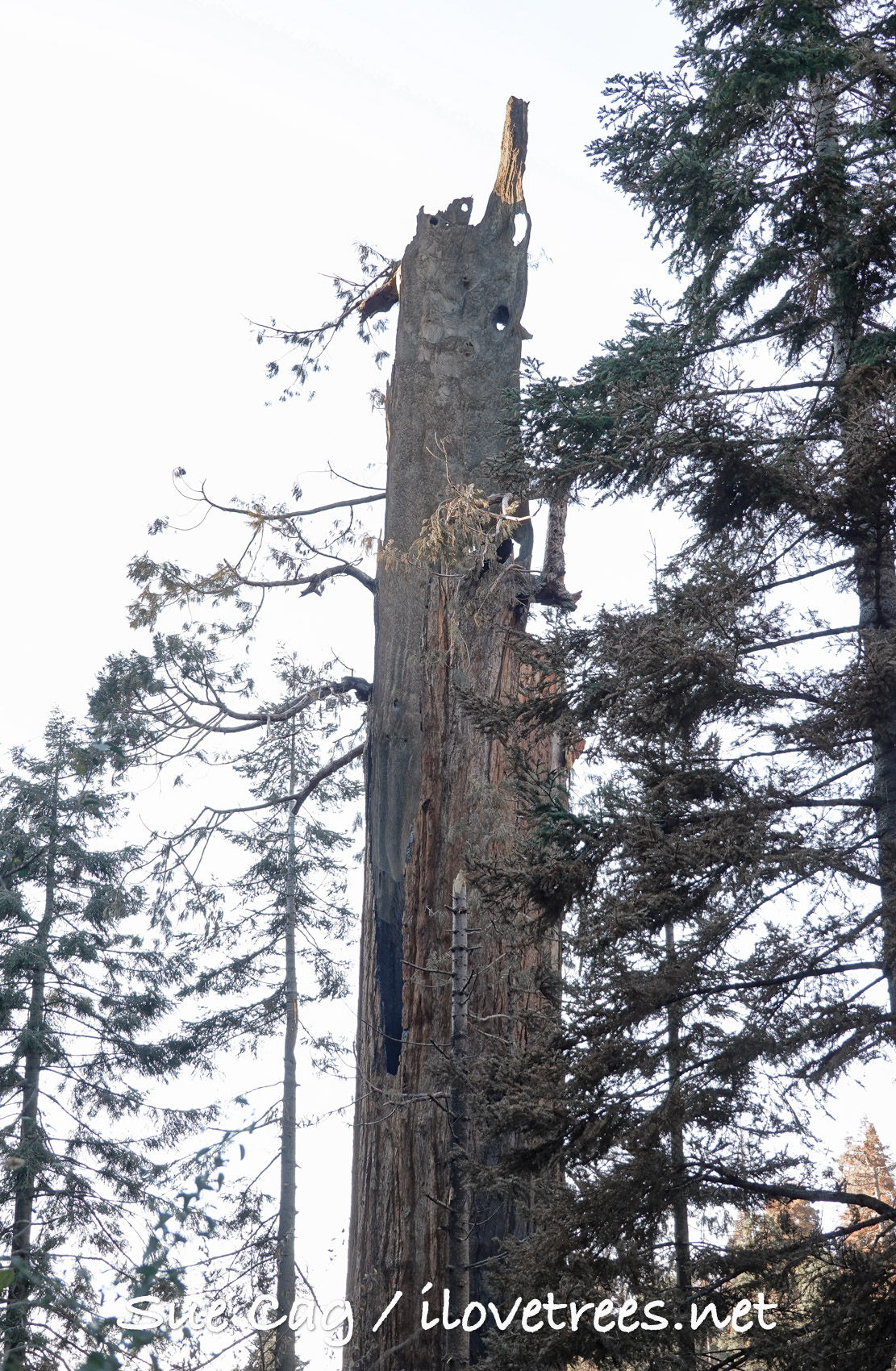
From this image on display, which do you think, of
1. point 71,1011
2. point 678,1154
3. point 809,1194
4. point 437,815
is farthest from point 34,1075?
point 809,1194

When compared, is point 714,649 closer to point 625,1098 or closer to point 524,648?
point 524,648

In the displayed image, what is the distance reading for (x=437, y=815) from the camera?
333 inches

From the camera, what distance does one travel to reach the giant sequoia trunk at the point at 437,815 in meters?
7.44

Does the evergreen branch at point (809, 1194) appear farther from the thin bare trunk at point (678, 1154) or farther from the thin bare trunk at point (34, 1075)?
the thin bare trunk at point (34, 1075)

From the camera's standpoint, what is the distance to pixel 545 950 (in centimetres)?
854

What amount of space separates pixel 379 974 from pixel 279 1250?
9.03 m

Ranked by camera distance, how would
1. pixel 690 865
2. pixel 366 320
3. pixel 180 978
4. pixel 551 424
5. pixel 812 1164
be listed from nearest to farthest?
pixel 690 865 < pixel 812 1164 < pixel 551 424 < pixel 366 320 < pixel 180 978

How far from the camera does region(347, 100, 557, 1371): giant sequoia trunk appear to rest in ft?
24.4

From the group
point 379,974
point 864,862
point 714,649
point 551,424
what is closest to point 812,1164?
point 864,862

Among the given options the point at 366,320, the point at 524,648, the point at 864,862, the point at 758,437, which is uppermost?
the point at 366,320

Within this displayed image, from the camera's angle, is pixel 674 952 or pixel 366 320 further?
pixel 366 320

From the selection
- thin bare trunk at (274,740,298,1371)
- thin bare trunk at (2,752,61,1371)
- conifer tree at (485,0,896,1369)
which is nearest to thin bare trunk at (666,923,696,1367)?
conifer tree at (485,0,896,1369)

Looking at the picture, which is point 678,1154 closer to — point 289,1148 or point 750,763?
point 750,763

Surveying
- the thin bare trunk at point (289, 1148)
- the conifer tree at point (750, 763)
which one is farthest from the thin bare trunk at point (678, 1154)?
the thin bare trunk at point (289, 1148)
